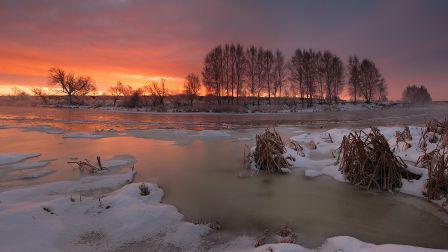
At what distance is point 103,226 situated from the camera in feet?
15.9

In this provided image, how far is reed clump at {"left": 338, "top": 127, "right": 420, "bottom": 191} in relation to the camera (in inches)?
274

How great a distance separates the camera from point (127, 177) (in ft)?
25.4

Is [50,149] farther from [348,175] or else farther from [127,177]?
[348,175]

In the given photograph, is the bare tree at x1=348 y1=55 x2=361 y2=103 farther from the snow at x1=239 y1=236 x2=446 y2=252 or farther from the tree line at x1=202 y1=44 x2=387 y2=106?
the snow at x1=239 y1=236 x2=446 y2=252

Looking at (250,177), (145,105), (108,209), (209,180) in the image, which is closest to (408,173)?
(250,177)

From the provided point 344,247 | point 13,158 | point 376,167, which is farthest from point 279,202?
point 13,158

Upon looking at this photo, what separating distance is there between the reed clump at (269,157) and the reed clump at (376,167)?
1755 mm

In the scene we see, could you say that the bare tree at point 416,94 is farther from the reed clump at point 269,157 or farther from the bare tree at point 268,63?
the reed clump at point 269,157

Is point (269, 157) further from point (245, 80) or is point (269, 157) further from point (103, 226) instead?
point (245, 80)

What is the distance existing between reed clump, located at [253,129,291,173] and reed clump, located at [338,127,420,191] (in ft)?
5.76

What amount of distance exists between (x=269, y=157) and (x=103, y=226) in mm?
4748

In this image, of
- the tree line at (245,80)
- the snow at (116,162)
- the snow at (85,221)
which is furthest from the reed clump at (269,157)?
the tree line at (245,80)

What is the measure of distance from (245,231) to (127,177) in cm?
387

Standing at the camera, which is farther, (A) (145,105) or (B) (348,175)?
(A) (145,105)
